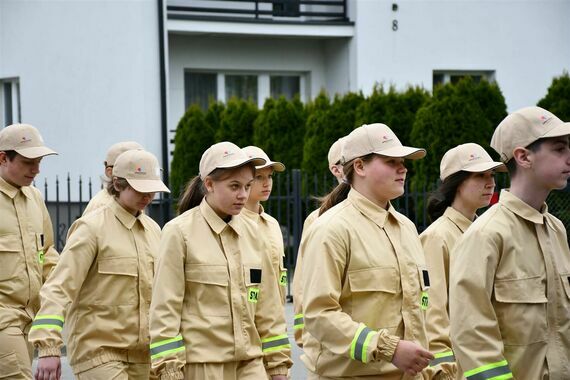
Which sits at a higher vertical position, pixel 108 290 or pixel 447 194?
pixel 447 194

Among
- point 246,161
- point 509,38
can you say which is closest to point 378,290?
point 246,161

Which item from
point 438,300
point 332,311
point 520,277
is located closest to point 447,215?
point 438,300

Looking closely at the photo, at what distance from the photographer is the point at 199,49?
68.6 feet

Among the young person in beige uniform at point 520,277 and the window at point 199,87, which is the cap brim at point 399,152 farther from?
the window at point 199,87

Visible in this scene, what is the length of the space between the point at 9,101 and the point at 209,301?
16.8 m

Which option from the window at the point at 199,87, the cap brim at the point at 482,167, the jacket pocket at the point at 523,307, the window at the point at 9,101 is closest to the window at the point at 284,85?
the window at the point at 199,87

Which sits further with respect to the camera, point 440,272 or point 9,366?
point 9,366

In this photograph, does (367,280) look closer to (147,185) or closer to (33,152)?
(147,185)

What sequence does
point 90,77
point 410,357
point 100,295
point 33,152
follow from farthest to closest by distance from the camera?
1. point 90,77
2. point 33,152
3. point 100,295
4. point 410,357

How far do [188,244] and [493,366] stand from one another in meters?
2.02

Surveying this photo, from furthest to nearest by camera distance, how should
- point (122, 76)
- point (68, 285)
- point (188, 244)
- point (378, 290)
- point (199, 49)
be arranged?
point (199, 49)
point (122, 76)
point (68, 285)
point (188, 244)
point (378, 290)

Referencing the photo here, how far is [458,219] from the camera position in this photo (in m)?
6.41

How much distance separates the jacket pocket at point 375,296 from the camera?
5039mm

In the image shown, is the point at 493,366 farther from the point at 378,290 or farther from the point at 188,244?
the point at 188,244
